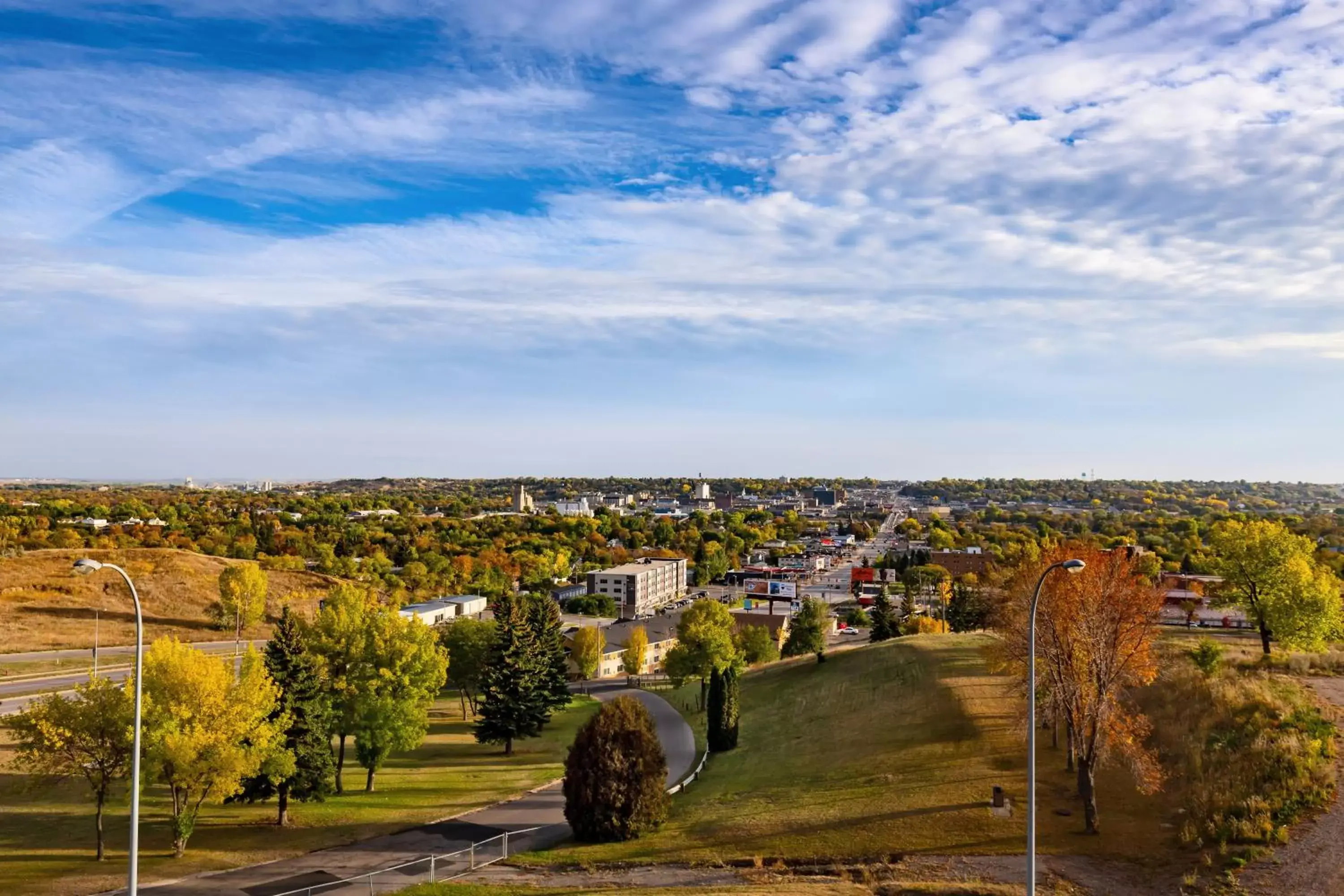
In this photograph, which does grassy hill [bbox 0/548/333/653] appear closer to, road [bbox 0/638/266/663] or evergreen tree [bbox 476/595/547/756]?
road [bbox 0/638/266/663]

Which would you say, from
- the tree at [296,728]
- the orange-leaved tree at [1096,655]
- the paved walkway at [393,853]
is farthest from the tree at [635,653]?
the orange-leaved tree at [1096,655]

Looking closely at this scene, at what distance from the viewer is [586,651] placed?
2778 inches

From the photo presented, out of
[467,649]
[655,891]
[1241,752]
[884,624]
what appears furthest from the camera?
[884,624]

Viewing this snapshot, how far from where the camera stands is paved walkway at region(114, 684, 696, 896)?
24.5 m

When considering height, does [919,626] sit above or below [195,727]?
below

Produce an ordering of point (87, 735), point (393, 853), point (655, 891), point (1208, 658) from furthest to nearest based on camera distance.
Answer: point (1208, 658), point (393, 853), point (87, 735), point (655, 891)

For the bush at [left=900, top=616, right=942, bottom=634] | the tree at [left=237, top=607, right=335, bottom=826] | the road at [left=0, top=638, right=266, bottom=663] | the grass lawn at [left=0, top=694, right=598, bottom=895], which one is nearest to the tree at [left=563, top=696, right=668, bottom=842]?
the grass lawn at [left=0, top=694, right=598, bottom=895]

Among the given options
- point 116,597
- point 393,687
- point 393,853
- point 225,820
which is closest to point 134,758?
point 393,853

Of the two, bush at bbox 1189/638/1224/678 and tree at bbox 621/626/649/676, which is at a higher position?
bush at bbox 1189/638/1224/678

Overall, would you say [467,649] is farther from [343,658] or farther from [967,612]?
[967,612]

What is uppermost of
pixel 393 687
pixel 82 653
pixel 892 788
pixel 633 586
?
pixel 393 687

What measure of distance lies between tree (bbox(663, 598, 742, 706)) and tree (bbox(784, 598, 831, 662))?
806 centimetres

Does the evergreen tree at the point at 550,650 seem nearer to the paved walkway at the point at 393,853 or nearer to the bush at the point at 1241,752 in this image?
the paved walkway at the point at 393,853

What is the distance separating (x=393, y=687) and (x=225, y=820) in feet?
25.8
